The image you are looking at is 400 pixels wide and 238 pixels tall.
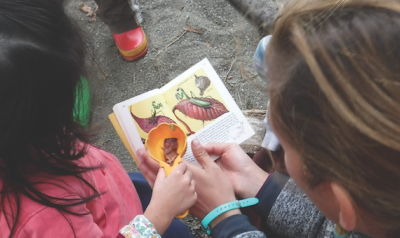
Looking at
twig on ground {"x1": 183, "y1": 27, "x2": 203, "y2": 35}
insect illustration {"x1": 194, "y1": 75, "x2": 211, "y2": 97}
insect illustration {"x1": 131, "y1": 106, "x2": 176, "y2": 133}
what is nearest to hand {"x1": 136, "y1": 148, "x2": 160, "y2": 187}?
insect illustration {"x1": 131, "y1": 106, "x2": 176, "y2": 133}

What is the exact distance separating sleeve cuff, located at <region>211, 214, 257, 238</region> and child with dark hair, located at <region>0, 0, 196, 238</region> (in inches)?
6.8

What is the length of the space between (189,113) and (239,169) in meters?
0.28

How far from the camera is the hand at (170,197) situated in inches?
27.4

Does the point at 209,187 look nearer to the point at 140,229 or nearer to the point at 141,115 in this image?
the point at 140,229

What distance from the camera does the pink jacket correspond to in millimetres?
490

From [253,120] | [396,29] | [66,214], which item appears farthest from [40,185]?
[253,120]

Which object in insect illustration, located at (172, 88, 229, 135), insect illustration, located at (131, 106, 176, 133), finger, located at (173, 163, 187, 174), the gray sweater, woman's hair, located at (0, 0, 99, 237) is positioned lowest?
the gray sweater

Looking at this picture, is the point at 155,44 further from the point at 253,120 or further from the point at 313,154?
the point at 313,154

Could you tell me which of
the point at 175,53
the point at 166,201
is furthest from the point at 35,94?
the point at 175,53

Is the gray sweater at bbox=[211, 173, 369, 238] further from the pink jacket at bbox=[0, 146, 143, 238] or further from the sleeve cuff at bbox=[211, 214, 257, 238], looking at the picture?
the pink jacket at bbox=[0, 146, 143, 238]

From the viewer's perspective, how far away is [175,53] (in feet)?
4.53

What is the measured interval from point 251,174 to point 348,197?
→ 448 millimetres

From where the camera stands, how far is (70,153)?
59 centimetres

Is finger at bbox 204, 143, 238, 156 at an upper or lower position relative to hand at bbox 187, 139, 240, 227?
upper
